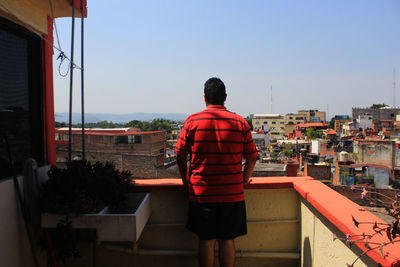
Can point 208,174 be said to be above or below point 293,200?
above

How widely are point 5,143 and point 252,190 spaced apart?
5.34 ft

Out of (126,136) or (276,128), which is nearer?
(126,136)

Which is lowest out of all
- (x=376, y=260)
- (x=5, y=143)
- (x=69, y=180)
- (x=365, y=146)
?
(x=365, y=146)

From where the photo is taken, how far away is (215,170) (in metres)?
1.82

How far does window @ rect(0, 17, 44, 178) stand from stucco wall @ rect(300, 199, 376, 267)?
186 cm

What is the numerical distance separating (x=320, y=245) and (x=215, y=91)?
1081 millimetres

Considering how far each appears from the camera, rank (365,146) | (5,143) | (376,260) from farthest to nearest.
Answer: (365,146)
(5,143)
(376,260)

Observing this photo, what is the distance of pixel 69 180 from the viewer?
6.57ft

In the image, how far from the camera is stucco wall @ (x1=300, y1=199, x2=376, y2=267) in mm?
1576

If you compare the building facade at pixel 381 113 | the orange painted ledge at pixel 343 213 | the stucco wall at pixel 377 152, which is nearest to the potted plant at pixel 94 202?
the orange painted ledge at pixel 343 213

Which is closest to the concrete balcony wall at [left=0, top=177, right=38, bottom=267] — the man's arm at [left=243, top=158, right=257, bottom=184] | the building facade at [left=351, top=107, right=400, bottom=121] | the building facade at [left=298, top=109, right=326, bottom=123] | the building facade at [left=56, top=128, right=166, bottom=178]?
the man's arm at [left=243, top=158, right=257, bottom=184]

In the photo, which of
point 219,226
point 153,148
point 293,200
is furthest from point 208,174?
point 153,148

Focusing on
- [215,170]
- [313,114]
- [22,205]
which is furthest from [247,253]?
[313,114]

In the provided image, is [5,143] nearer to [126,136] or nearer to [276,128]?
[126,136]
